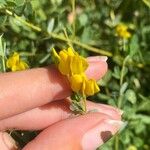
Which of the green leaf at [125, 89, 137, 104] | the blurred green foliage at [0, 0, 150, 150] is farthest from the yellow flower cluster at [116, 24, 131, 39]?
the green leaf at [125, 89, 137, 104]

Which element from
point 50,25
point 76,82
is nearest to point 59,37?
point 50,25

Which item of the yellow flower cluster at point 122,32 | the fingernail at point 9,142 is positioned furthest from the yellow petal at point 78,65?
the yellow flower cluster at point 122,32

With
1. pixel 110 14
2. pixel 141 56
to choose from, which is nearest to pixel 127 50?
pixel 141 56

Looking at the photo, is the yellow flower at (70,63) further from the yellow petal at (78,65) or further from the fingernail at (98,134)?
the fingernail at (98,134)

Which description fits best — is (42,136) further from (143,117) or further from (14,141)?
(143,117)

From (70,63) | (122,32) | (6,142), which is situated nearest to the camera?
(70,63)

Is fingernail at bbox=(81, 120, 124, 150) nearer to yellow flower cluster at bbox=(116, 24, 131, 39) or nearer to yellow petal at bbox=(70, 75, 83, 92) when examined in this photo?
yellow petal at bbox=(70, 75, 83, 92)

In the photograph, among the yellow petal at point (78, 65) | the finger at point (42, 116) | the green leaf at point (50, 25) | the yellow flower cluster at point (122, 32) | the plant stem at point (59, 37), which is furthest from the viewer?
the yellow flower cluster at point (122, 32)

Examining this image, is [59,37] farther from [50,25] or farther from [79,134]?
[79,134]
